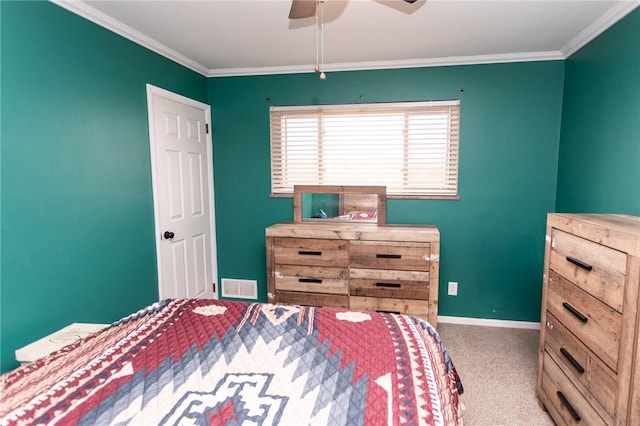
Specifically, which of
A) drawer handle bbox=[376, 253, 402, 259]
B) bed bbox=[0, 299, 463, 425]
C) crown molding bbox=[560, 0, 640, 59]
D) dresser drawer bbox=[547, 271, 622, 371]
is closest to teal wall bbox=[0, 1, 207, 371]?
bed bbox=[0, 299, 463, 425]

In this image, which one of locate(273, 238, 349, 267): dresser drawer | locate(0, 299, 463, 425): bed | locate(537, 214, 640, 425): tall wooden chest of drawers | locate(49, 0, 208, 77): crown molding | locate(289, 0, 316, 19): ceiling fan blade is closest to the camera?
locate(0, 299, 463, 425): bed

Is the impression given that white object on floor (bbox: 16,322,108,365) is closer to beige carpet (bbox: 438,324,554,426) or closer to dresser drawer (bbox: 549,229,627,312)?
beige carpet (bbox: 438,324,554,426)

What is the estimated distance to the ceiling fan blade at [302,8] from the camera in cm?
164

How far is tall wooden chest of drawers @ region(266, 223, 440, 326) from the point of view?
267 cm

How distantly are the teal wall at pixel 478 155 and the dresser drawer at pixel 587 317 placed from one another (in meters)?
1.23

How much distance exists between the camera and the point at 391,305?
2744mm

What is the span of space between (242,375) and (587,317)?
153 cm

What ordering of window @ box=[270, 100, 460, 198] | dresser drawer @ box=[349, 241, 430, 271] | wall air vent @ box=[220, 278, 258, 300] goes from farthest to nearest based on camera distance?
wall air vent @ box=[220, 278, 258, 300], window @ box=[270, 100, 460, 198], dresser drawer @ box=[349, 241, 430, 271]

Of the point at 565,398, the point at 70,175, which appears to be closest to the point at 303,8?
the point at 70,175

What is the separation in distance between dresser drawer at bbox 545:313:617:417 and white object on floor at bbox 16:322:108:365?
2431mm

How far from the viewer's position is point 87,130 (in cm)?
206

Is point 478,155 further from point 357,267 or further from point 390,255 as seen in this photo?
point 357,267

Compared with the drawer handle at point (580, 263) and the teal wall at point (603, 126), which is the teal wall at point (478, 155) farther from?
the drawer handle at point (580, 263)

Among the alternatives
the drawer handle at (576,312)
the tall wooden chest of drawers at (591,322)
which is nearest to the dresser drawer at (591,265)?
the tall wooden chest of drawers at (591,322)
